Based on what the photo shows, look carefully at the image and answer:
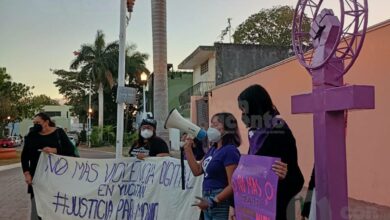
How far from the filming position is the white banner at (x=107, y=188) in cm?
638

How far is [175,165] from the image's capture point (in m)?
6.36

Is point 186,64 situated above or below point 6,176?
above

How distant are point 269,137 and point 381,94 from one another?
7.24 m

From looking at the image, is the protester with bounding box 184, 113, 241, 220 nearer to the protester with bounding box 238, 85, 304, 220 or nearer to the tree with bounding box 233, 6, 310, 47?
the protester with bounding box 238, 85, 304, 220

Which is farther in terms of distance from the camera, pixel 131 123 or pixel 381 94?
pixel 131 123

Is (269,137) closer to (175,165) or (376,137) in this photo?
(175,165)

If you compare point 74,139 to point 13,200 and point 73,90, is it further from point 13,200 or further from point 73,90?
point 73,90

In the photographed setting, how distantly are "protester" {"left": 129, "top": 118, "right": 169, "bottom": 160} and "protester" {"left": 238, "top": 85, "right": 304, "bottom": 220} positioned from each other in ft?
11.2

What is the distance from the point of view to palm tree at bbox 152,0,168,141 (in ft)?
37.3

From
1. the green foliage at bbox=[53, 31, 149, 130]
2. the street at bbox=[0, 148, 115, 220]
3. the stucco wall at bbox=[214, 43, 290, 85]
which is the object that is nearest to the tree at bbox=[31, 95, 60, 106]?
the green foliage at bbox=[53, 31, 149, 130]

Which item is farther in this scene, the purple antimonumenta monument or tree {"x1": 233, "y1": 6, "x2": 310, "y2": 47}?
tree {"x1": 233, "y1": 6, "x2": 310, "y2": 47}

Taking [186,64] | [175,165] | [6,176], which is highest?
[186,64]

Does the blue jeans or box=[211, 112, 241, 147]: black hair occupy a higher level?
box=[211, 112, 241, 147]: black hair

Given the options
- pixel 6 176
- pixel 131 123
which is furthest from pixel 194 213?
pixel 131 123
